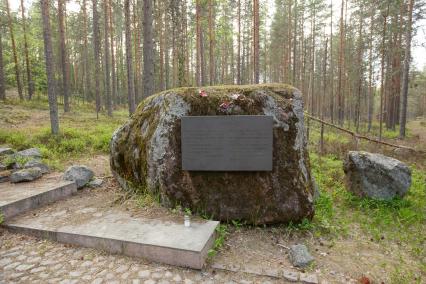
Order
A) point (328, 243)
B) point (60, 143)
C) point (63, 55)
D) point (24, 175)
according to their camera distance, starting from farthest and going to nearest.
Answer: point (63, 55)
point (60, 143)
point (24, 175)
point (328, 243)

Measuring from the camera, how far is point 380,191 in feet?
16.6

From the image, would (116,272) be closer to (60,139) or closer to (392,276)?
(392,276)

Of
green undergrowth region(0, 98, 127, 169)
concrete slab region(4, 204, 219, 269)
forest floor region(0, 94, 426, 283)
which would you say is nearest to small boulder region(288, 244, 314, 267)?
forest floor region(0, 94, 426, 283)

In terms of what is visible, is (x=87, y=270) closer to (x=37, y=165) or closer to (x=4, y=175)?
(x=4, y=175)

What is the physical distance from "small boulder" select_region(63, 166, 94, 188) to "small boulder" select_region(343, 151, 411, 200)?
5.36 meters

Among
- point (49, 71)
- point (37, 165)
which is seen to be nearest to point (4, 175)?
point (37, 165)

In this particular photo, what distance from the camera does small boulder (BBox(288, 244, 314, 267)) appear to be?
297cm

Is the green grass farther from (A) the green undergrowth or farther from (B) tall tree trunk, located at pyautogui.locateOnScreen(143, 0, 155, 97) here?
(B) tall tree trunk, located at pyautogui.locateOnScreen(143, 0, 155, 97)

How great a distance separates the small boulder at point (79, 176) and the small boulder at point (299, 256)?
3.99 metres

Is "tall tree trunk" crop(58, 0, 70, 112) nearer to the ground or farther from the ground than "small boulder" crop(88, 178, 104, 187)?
farther from the ground

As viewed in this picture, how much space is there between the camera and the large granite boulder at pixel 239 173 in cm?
370

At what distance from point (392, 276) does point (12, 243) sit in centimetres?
451

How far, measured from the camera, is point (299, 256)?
3035 mm

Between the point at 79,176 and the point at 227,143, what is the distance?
126 inches
